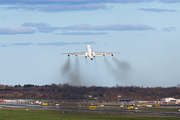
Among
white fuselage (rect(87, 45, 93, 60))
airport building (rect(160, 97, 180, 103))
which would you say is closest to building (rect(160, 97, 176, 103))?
airport building (rect(160, 97, 180, 103))

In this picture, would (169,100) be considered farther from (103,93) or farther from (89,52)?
(89,52)

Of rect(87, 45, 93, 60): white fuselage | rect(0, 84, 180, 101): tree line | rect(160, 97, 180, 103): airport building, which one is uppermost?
rect(87, 45, 93, 60): white fuselage

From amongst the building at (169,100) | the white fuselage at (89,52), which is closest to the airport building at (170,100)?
the building at (169,100)

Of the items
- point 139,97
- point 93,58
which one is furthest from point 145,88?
point 93,58

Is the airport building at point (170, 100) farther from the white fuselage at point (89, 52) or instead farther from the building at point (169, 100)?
the white fuselage at point (89, 52)

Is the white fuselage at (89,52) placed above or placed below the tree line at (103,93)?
above

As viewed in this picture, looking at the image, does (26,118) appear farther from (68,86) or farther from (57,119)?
(68,86)

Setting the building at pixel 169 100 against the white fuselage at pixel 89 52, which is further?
the building at pixel 169 100

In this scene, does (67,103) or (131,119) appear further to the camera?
(67,103)

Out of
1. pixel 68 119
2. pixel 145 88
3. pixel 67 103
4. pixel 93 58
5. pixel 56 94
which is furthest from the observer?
pixel 145 88

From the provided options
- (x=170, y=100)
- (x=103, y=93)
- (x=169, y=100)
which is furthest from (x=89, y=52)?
(x=170, y=100)

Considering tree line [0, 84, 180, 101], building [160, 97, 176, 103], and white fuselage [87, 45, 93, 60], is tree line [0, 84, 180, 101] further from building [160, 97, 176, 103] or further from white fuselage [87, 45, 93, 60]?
white fuselage [87, 45, 93, 60]

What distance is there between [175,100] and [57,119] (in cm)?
10892

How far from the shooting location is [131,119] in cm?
9169
